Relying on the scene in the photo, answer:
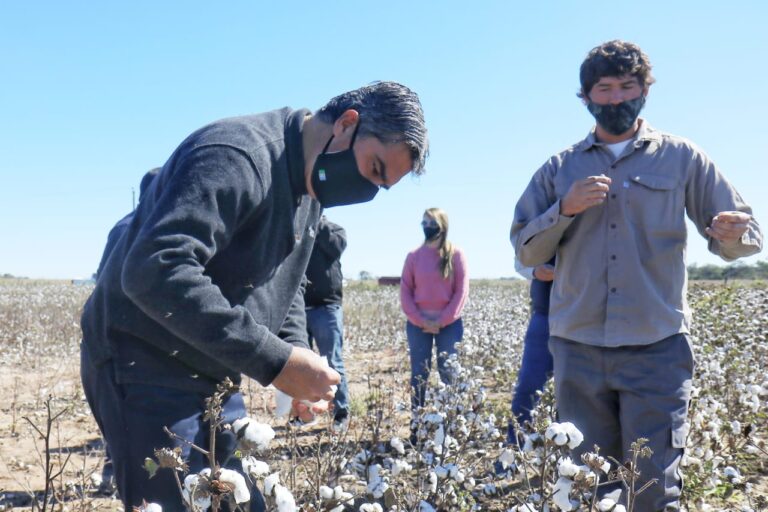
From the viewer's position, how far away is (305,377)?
192 centimetres

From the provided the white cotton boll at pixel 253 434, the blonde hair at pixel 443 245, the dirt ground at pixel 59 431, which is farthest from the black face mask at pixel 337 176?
the blonde hair at pixel 443 245

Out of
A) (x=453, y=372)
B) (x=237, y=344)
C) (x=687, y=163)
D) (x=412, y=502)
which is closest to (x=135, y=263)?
(x=237, y=344)

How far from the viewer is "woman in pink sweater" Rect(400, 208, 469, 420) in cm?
578

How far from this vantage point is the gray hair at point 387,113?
2.09m

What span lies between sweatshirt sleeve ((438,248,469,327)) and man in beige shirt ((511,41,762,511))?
2835mm

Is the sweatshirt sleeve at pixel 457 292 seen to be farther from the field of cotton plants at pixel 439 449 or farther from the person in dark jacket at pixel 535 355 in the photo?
the person in dark jacket at pixel 535 355

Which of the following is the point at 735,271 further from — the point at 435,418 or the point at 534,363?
the point at 435,418

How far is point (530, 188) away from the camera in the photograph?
301 centimetres

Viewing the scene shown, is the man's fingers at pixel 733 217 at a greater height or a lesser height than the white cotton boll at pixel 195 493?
greater

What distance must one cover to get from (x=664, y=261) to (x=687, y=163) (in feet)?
1.21

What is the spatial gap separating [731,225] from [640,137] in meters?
0.49

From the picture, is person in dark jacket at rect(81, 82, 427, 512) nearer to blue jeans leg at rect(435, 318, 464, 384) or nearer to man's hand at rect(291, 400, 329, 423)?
man's hand at rect(291, 400, 329, 423)

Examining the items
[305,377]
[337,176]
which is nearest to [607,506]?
[305,377]

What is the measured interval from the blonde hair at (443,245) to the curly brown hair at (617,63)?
2.96 m
